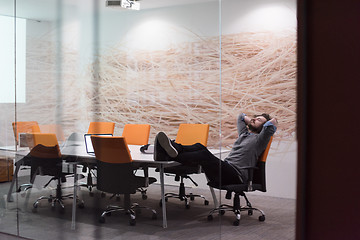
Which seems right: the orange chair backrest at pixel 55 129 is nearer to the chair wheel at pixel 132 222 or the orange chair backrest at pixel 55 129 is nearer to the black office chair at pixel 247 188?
the chair wheel at pixel 132 222

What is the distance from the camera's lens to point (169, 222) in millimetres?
4051

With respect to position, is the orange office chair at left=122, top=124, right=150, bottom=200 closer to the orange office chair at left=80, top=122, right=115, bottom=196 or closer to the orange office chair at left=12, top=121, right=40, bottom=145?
the orange office chair at left=80, top=122, right=115, bottom=196

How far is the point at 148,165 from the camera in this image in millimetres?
4027

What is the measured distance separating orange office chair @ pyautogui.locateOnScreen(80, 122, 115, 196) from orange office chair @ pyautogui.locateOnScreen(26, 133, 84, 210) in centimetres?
29

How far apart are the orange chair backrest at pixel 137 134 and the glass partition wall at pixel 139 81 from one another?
46 mm

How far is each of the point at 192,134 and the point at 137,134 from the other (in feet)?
1.48

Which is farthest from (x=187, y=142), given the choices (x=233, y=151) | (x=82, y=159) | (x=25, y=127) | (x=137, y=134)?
(x=25, y=127)

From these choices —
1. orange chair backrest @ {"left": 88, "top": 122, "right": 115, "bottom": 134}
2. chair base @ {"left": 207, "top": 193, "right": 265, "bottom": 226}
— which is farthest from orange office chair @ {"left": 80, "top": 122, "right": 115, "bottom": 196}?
chair base @ {"left": 207, "top": 193, "right": 265, "bottom": 226}

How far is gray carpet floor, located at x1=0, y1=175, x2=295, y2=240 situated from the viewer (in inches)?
159

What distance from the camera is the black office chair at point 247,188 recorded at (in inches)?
162
